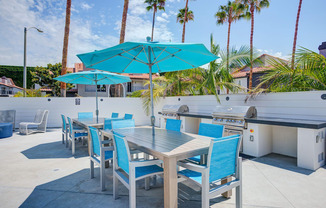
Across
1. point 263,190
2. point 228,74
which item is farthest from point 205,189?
point 228,74

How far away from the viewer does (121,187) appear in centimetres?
283

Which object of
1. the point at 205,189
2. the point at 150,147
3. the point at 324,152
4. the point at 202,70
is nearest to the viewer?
the point at 205,189

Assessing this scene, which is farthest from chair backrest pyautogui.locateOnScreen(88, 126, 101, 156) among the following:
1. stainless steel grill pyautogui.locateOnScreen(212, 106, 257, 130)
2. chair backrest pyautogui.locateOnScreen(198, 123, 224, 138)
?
stainless steel grill pyautogui.locateOnScreen(212, 106, 257, 130)

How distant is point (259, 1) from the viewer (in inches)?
371

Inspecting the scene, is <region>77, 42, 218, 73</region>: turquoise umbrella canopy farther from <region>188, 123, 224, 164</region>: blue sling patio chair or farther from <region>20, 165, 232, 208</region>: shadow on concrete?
<region>20, 165, 232, 208</region>: shadow on concrete

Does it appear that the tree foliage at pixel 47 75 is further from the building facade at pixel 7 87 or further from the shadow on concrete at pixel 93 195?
the shadow on concrete at pixel 93 195

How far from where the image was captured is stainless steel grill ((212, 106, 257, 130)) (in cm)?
431

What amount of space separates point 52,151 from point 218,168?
469cm

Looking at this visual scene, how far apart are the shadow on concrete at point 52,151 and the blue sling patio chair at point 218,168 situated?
3603mm

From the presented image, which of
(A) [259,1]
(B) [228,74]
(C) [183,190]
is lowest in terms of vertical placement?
(C) [183,190]

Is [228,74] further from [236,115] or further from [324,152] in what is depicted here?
[324,152]

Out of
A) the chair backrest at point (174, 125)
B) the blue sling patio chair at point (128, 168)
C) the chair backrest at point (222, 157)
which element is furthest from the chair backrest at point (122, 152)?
the chair backrest at point (174, 125)

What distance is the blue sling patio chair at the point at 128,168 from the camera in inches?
79.7

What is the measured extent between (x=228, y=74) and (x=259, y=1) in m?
5.70
